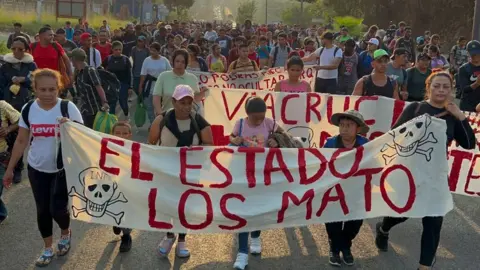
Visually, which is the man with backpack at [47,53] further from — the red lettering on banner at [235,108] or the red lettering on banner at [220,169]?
the red lettering on banner at [220,169]

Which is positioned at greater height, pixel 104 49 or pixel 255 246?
pixel 104 49

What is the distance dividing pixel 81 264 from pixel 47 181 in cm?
76

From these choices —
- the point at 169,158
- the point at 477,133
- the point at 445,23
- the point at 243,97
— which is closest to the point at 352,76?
the point at 243,97

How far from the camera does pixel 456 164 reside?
663 centimetres

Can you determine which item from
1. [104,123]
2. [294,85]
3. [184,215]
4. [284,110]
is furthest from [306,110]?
[184,215]

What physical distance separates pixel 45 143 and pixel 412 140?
290 cm

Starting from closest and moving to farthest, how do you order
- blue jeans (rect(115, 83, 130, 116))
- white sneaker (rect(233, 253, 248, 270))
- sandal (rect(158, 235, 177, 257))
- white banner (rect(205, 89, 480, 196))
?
1. white sneaker (rect(233, 253, 248, 270))
2. sandal (rect(158, 235, 177, 257))
3. white banner (rect(205, 89, 480, 196))
4. blue jeans (rect(115, 83, 130, 116))

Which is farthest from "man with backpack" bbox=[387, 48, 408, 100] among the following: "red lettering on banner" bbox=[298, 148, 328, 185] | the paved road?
"red lettering on banner" bbox=[298, 148, 328, 185]

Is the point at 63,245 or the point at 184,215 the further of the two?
the point at 63,245

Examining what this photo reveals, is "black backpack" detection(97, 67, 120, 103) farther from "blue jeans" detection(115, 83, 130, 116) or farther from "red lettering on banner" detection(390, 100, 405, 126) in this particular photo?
"red lettering on banner" detection(390, 100, 405, 126)

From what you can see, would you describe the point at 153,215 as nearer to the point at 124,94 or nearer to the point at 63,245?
the point at 63,245

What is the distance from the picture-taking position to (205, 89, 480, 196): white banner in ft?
25.1

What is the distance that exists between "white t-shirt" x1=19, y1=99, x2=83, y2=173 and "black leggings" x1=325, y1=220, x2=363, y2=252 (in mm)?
2290

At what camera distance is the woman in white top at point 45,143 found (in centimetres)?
512
